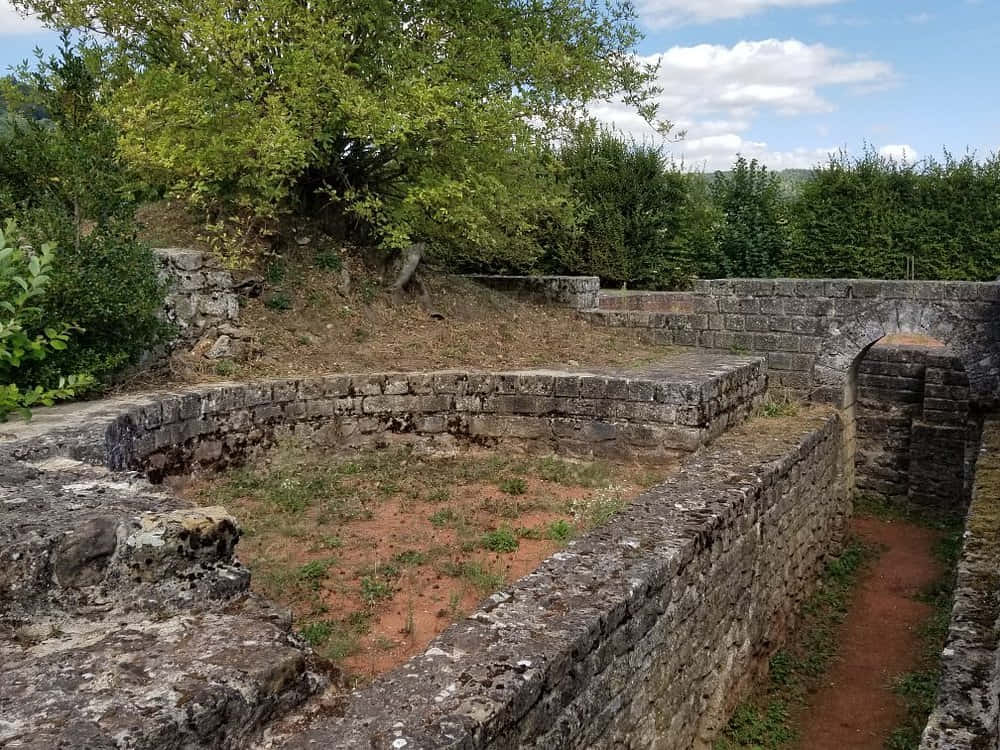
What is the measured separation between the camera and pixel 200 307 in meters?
8.09

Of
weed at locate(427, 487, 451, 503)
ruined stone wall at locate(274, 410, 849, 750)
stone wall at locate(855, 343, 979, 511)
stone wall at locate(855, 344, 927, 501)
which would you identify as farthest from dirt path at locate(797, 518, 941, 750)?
weed at locate(427, 487, 451, 503)

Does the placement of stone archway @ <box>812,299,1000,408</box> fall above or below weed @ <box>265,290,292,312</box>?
below

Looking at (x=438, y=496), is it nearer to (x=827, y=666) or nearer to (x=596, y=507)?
(x=596, y=507)

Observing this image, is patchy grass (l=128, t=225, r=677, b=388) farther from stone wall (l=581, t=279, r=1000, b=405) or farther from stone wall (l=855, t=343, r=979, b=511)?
stone wall (l=855, t=343, r=979, b=511)

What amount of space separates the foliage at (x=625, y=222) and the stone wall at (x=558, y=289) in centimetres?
503

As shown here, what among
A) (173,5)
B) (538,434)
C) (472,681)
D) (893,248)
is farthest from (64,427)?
(893,248)

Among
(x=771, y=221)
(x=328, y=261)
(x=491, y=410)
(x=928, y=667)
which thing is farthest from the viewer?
(x=771, y=221)

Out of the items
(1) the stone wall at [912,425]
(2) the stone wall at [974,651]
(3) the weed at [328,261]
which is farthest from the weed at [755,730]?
(3) the weed at [328,261]

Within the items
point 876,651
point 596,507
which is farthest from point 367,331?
point 876,651

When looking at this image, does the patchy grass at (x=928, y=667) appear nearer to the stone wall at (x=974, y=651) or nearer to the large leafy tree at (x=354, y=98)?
the stone wall at (x=974, y=651)

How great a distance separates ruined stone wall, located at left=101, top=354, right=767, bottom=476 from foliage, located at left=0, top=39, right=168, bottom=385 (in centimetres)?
85

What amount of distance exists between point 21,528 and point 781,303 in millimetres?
8906

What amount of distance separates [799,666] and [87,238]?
7.37 metres

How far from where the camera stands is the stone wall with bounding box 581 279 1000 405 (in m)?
8.93
